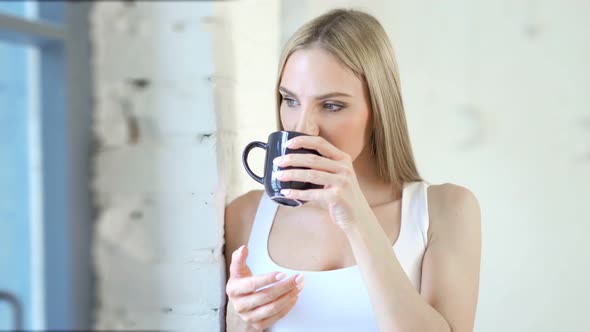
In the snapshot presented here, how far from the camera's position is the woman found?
659mm

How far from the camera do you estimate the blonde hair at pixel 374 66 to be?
716 mm

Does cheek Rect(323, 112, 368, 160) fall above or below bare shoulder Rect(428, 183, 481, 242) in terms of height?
above

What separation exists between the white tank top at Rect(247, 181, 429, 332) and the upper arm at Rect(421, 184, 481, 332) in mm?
17

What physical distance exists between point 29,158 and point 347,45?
45cm

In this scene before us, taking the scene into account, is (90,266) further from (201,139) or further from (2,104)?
(201,139)

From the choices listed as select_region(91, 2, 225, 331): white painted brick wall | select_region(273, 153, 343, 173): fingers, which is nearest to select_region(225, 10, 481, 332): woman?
select_region(273, 153, 343, 173): fingers

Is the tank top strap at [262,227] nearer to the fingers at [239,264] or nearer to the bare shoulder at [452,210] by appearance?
the fingers at [239,264]

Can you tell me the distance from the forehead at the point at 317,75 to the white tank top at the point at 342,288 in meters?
0.22

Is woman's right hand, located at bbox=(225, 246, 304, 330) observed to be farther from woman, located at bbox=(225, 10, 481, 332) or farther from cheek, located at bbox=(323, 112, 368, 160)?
cheek, located at bbox=(323, 112, 368, 160)

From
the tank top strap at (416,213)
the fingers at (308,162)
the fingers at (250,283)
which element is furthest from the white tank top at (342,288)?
the fingers at (308,162)

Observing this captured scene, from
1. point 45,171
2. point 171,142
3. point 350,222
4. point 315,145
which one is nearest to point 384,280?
point 350,222

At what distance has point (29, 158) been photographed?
0.35m

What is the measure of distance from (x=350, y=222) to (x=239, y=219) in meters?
0.21

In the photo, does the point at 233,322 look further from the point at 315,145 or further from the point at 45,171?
the point at 45,171
